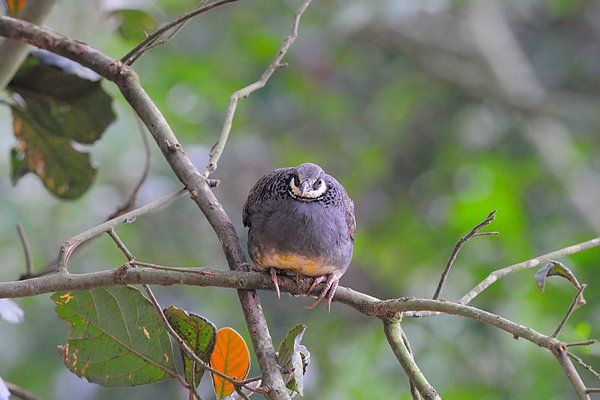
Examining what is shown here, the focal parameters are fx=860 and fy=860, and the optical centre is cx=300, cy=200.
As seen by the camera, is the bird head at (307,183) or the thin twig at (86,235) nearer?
the thin twig at (86,235)

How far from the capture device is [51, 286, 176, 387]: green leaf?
167 cm

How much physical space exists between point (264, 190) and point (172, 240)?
319 cm

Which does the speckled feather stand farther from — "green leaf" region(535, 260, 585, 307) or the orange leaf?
"green leaf" region(535, 260, 585, 307)

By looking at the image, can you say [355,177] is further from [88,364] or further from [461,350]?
[88,364]

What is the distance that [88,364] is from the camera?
1.69m

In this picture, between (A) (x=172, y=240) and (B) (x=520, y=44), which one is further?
(B) (x=520, y=44)

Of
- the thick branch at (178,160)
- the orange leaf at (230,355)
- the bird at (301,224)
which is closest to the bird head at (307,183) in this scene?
the bird at (301,224)

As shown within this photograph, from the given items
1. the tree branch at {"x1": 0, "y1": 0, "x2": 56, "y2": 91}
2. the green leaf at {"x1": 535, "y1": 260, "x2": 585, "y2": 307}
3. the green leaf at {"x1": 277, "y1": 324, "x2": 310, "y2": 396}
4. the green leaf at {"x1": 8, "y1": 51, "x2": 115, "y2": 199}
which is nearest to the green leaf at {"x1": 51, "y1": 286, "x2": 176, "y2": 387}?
the green leaf at {"x1": 277, "y1": 324, "x2": 310, "y2": 396}

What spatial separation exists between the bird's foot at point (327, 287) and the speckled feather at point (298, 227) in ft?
0.23

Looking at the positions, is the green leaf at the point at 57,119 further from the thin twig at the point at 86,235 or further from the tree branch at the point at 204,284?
the tree branch at the point at 204,284

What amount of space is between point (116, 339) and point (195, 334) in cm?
17

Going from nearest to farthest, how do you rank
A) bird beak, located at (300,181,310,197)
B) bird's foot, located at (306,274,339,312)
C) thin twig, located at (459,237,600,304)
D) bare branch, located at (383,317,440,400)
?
bare branch, located at (383,317,440,400) → thin twig, located at (459,237,600,304) → bird's foot, located at (306,274,339,312) → bird beak, located at (300,181,310,197)

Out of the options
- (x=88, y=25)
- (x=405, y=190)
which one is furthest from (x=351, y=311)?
(x=88, y=25)

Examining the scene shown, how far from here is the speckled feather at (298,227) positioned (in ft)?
6.74
